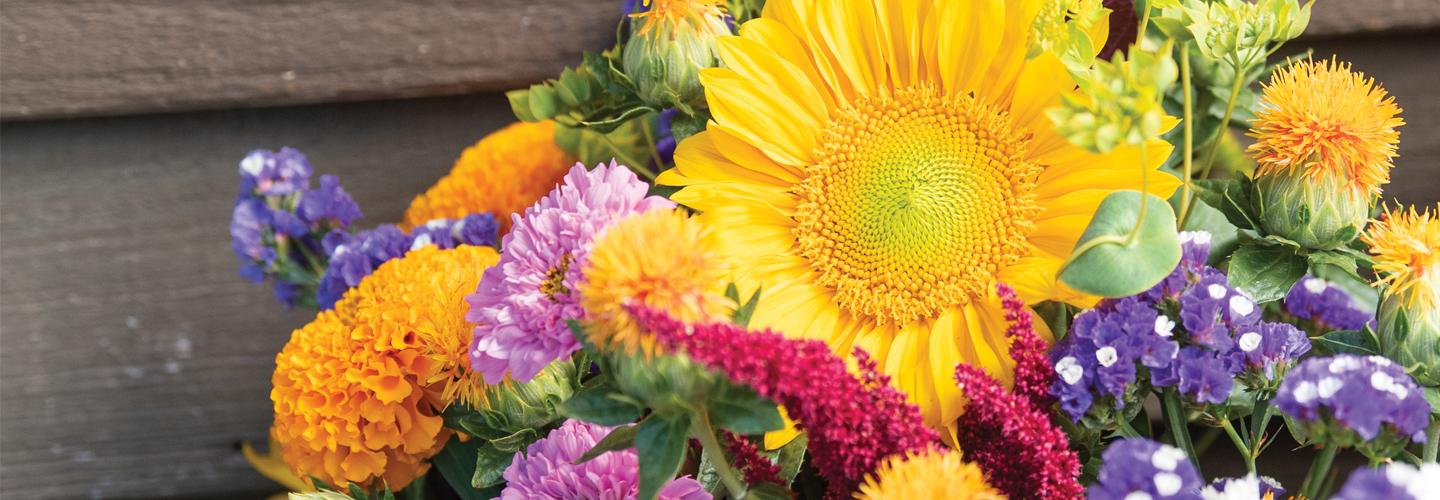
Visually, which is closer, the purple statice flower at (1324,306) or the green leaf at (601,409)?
the green leaf at (601,409)

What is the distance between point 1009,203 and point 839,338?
11 centimetres

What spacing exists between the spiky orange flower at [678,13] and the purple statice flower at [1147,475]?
0.28 meters

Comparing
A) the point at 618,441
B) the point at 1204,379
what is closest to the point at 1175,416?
the point at 1204,379

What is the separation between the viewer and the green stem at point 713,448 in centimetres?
29

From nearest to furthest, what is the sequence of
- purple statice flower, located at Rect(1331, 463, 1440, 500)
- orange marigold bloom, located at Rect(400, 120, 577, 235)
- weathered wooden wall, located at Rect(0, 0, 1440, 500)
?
1. purple statice flower, located at Rect(1331, 463, 1440, 500)
2. orange marigold bloom, located at Rect(400, 120, 577, 235)
3. weathered wooden wall, located at Rect(0, 0, 1440, 500)

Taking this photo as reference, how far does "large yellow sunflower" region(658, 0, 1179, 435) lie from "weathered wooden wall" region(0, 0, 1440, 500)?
34cm

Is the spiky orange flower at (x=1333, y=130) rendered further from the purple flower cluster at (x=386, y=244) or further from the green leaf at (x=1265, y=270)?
the purple flower cluster at (x=386, y=244)

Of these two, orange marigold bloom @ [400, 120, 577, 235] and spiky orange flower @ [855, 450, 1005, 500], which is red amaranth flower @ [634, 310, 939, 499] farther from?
orange marigold bloom @ [400, 120, 577, 235]

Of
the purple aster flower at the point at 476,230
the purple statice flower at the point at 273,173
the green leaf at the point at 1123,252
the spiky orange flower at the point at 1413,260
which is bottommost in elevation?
the purple aster flower at the point at 476,230

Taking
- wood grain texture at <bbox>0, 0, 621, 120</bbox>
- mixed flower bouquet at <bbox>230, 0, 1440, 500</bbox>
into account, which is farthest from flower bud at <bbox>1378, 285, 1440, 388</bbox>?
wood grain texture at <bbox>0, 0, 621, 120</bbox>

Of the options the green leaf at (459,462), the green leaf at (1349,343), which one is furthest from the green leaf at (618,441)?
the green leaf at (1349,343)

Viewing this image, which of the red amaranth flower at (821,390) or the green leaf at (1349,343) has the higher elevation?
the red amaranth flower at (821,390)

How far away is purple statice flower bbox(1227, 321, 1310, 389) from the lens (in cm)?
33

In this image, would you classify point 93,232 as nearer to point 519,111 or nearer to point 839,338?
point 519,111
